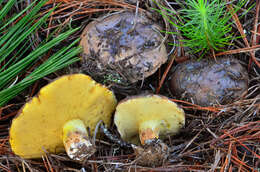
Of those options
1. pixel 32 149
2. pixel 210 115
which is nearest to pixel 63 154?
pixel 32 149

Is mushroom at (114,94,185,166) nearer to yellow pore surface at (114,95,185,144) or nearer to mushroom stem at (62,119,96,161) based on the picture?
yellow pore surface at (114,95,185,144)

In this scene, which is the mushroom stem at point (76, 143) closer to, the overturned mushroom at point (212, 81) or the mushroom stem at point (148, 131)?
the mushroom stem at point (148, 131)

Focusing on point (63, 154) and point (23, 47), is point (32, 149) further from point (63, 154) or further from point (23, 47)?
point (23, 47)

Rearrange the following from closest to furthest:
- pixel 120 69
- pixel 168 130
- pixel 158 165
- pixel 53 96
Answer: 1. pixel 53 96
2. pixel 158 165
3. pixel 120 69
4. pixel 168 130

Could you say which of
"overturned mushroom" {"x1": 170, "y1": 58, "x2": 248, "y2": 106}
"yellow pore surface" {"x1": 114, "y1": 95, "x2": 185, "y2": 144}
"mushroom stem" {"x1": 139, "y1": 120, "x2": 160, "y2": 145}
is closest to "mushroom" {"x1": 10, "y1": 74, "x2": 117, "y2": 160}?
"yellow pore surface" {"x1": 114, "y1": 95, "x2": 185, "y2": 144}

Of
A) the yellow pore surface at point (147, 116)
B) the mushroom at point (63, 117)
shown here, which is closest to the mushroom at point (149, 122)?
the yellow pore surface at point (147, 116)

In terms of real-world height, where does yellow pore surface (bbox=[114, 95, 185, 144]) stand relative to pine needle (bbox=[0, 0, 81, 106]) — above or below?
below

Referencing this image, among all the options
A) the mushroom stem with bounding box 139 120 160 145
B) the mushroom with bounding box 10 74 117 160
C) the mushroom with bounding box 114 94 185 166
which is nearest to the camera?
the mushroom with bounding box 10 74 117 160

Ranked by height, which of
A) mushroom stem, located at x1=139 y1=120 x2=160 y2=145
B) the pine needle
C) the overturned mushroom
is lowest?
mushroom stem, located at x1=139 y1=120 x2=160 y2=145
